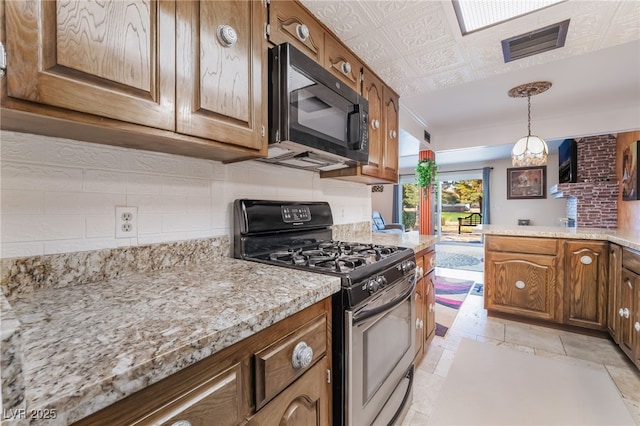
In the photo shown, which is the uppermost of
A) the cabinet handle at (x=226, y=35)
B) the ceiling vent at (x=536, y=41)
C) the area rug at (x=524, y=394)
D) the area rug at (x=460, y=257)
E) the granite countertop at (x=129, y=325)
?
the ceiling vent at (x=536, y=41)

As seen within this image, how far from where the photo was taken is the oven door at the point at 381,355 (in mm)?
987

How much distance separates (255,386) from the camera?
0.68 meters

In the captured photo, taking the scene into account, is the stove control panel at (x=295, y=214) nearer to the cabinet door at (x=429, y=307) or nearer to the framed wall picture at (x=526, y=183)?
the cabinet door at (x=429, y=307)

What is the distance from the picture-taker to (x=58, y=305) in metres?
0.70

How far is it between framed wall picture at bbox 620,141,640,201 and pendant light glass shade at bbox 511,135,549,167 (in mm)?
1474

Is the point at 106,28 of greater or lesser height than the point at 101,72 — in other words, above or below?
above

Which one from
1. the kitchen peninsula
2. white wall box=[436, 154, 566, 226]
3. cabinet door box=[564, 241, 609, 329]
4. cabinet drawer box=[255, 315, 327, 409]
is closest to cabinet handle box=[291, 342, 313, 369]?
cabinet drawer box=[255, 315, 327, 409]

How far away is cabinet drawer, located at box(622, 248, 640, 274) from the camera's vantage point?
6.08 ft

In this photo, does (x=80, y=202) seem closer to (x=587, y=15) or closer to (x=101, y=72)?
(x=101, y=72)

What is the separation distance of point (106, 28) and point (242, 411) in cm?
101

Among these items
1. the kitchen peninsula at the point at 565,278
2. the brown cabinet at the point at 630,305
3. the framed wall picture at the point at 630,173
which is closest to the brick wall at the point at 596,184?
the framed wall picture at the point at 630,173

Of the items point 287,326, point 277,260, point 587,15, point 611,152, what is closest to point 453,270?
point 611,152

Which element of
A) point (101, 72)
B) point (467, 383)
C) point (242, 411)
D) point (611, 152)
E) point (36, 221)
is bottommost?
point (467, 383)

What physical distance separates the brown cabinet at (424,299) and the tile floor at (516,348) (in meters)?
0.17
